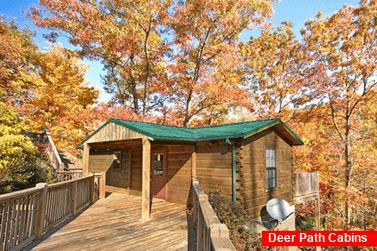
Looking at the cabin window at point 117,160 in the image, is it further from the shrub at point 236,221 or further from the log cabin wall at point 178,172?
the shrub at point 236,221

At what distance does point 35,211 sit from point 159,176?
630 centimetres

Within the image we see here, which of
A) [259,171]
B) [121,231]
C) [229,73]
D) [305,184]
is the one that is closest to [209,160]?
[259,171]

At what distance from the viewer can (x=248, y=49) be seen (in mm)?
20219

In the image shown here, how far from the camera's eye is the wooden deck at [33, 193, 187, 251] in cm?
548

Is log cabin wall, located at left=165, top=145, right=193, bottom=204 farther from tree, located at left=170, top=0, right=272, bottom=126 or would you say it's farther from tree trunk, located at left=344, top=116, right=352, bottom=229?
tree trunk, located at left=344, top=116, right=352, bottom=229

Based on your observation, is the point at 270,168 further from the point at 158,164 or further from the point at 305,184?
the point at 158,164

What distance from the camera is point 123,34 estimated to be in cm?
1873

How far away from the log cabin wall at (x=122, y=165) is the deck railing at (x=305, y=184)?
8.55 meters

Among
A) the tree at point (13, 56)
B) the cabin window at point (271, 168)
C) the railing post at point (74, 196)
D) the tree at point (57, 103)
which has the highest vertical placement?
the tree at point (13, 56)

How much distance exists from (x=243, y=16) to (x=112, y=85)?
1442cm

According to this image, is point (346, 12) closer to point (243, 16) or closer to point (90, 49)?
point (243, 16)

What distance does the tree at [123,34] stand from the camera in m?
17.4

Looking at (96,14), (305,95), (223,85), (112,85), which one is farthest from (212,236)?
(112,85)

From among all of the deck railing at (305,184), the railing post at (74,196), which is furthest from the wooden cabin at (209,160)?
the railing post at (74,196)
